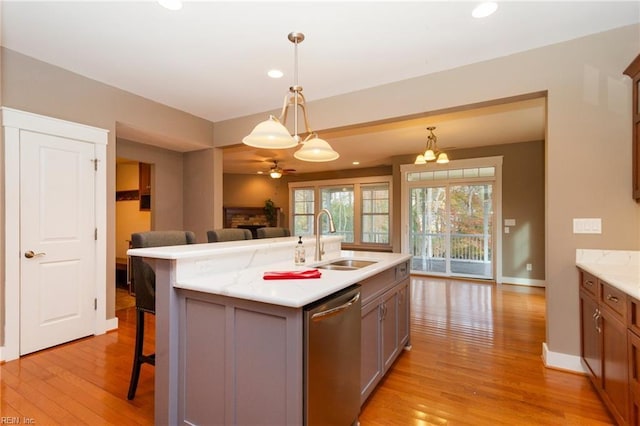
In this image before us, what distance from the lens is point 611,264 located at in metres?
2.41

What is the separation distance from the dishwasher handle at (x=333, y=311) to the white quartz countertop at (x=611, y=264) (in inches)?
58.7

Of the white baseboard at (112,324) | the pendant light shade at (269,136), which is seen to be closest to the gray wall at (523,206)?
the pendant light shade at (269,136)

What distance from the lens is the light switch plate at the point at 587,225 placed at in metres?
2.48

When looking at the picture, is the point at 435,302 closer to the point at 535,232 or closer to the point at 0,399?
the point at 535,232

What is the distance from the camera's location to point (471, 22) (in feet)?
7.77

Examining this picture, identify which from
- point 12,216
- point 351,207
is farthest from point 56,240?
point 351,207

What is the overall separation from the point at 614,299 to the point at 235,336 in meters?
2.16

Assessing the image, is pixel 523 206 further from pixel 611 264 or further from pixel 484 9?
pixel 484 9

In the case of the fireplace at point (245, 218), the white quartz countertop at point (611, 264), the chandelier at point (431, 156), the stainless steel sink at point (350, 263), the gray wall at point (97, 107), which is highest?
the gray wall at point (97, 107)

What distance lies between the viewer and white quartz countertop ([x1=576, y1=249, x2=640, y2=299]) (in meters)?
1.91

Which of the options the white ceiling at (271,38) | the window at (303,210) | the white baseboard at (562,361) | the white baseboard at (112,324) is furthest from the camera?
the window at (303,210)

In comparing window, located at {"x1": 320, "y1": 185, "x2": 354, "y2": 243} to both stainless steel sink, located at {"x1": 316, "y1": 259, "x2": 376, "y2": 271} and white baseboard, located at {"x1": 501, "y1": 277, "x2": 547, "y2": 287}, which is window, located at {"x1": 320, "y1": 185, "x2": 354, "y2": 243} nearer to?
white baseboard, located at {"x1": 501, "y1": 277, "x2": 547, "y2": 287}

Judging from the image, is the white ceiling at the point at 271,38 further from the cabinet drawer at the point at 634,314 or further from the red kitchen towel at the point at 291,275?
the cabinet drawer at the point at 634,314

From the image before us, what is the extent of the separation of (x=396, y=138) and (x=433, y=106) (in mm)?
2282
